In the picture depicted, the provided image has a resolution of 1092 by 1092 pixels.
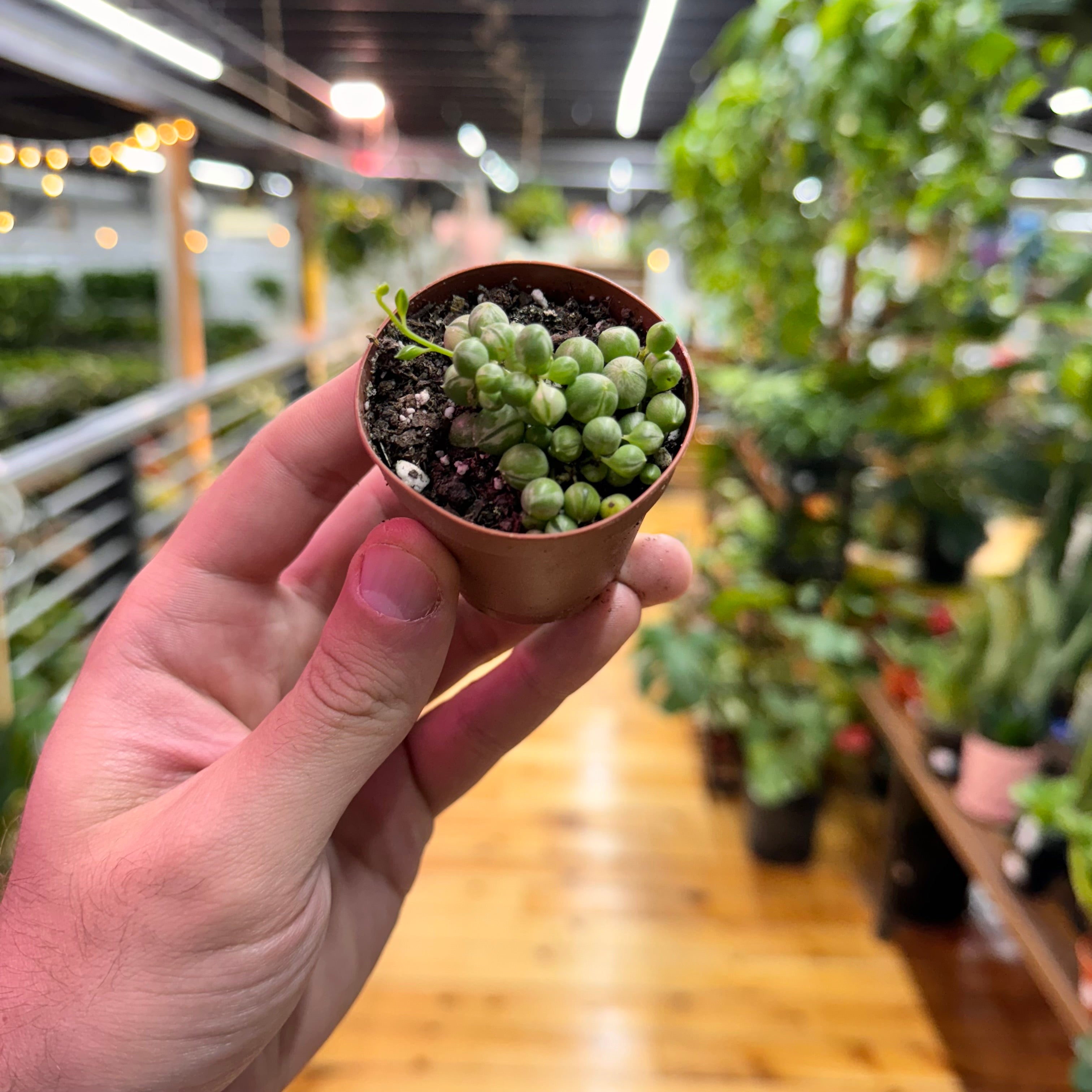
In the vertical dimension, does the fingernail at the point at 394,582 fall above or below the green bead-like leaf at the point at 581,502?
below

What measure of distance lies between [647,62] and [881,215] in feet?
14.2

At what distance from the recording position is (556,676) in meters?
0.93

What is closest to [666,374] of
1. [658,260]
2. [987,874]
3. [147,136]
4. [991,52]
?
[991,52]

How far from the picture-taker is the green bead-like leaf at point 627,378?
23.6 inches

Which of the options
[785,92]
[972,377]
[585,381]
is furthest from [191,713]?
[785,92]

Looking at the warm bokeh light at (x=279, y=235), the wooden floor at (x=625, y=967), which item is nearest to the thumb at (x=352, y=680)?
the wooden floor at (x=625, y=967)

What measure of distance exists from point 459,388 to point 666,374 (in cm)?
16

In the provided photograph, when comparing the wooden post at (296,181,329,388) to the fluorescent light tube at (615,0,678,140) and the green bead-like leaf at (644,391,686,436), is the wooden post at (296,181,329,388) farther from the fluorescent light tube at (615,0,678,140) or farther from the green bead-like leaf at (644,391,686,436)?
the green bead-like leaf at (644,391,686,436)

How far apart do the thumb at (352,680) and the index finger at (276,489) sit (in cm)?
21

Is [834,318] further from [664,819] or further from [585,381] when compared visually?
[585,381]

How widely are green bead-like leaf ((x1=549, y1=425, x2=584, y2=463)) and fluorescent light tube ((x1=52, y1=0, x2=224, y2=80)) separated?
9.52 ft

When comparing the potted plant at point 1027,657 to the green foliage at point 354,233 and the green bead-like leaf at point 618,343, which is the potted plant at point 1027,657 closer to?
the green bead-like leaf at point 618,343

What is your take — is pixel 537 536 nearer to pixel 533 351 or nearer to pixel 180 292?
pixel 533 351

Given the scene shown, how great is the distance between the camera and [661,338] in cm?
60
